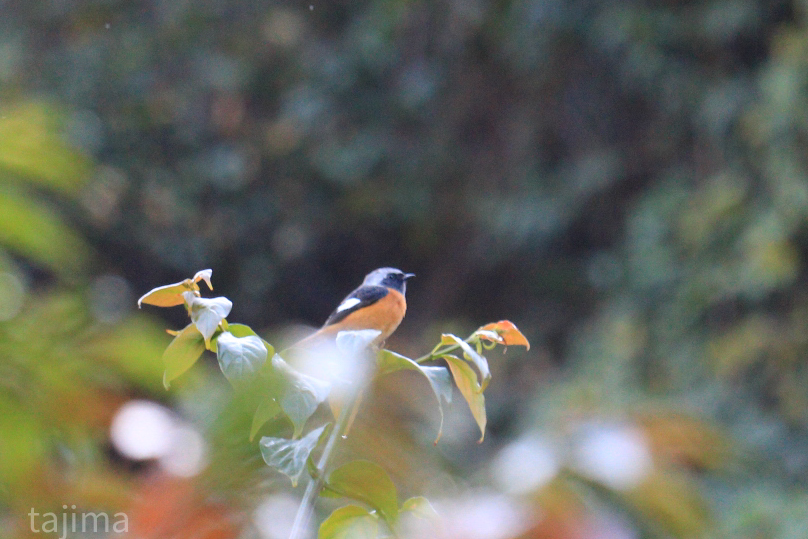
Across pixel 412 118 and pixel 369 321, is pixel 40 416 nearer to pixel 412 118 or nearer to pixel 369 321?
pixel 369 321

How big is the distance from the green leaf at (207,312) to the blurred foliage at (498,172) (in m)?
4.67

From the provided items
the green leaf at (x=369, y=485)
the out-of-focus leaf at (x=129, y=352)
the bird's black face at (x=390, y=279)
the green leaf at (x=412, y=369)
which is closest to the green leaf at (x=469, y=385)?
the green leaf at (x=412, y=369)

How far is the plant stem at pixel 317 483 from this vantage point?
0.86m

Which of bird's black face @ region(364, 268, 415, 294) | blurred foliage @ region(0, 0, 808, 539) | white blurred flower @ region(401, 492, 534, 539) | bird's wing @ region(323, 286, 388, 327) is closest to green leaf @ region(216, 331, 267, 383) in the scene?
white blurred flower @ region(401, 492, 534, 539)

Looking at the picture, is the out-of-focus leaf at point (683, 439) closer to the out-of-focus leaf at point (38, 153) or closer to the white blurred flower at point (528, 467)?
the white blurred flower at point (528, 467)

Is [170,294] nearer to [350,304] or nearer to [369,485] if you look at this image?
[369,485]

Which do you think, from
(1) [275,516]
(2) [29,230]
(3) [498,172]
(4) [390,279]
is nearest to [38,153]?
(2) [29,230]

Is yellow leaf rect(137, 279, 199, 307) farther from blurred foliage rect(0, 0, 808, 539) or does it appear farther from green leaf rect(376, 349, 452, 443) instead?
blurred foliage rect(0, 0, 808, 539)

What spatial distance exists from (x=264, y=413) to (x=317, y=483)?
0.49ft

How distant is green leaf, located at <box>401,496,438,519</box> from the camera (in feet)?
2.90

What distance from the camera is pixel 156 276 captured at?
289 inches

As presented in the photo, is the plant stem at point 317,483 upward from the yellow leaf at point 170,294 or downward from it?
downward

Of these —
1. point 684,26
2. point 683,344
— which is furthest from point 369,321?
point 684,26

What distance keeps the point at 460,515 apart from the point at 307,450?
0.29 m
